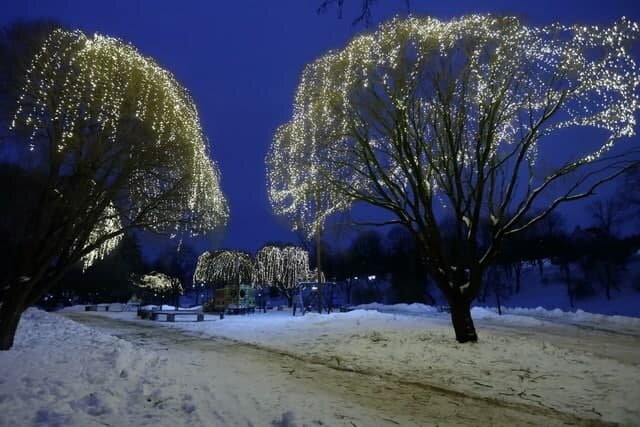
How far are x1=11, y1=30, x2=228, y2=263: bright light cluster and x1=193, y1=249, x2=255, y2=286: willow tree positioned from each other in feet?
101

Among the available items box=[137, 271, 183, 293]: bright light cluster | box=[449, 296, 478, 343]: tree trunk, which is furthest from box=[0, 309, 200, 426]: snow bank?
box=[137, 271, 183, 293]: bright light cluster

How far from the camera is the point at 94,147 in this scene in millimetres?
9477

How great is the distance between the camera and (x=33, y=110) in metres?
8.83

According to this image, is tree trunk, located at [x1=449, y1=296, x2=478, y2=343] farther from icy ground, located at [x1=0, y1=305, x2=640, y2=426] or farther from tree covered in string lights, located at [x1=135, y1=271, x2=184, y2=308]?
tree covered in string lights, located at [x1=135, y1=271, x2=184, y2=308]

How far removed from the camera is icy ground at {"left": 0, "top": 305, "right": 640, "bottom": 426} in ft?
16.0

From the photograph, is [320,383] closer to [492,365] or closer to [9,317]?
[492,365]

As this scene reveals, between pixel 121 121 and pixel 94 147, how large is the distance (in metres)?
0.86

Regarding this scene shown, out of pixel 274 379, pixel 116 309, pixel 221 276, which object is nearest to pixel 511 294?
pixel 221 276

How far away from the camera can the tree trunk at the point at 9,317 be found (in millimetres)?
8352

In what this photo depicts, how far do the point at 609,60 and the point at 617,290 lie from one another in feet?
145

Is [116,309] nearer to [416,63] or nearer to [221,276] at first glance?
[221,276]

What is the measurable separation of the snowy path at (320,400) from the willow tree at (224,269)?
106 feet

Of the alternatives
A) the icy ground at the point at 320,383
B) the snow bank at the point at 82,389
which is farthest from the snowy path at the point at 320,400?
the snow bank at the point at 82,389

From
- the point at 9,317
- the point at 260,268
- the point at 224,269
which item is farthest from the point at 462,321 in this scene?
the point at 224,269
